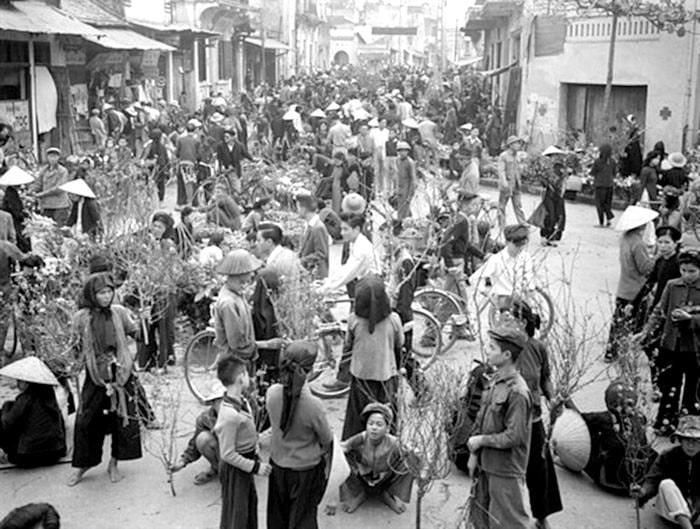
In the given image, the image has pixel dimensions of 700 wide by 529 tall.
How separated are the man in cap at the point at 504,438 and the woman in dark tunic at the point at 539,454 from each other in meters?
0.62

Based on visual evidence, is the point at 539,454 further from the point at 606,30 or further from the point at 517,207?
the point at 606,30

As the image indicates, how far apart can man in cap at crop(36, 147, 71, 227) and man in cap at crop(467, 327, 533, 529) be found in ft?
25.9

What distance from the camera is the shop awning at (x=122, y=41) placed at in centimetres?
2045

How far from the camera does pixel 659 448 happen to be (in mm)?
6910

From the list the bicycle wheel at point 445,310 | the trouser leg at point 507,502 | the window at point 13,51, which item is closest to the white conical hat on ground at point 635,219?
the bicycle wheel at point 445,310

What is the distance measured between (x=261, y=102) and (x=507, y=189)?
603 inches

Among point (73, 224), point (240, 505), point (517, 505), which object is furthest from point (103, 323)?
point (73, 224)

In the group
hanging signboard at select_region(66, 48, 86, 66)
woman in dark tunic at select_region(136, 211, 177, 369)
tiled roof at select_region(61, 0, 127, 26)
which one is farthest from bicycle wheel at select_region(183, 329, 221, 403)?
tiled roof at select_region(61, 0, 127, 26)

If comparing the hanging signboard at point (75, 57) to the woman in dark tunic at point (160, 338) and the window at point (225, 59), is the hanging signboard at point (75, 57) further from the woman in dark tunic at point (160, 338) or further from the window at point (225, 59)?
the window at point (225, 59)

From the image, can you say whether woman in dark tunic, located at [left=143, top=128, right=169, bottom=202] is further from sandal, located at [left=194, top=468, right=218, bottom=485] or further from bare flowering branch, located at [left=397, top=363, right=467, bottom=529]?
bare flowering branch, located at [left=397, top=363, right=467, bottom=529]

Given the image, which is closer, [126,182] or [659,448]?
[659,448]

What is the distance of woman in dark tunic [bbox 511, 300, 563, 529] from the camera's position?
5.49m

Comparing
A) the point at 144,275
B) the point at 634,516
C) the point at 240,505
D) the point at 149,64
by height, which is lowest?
the point at 634,516

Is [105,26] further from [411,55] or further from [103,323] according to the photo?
[411,55]
